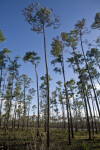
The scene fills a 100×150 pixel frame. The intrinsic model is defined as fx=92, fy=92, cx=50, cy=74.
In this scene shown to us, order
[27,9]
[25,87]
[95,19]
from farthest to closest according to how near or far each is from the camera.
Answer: [25,87]
[95,19]
[27,9]

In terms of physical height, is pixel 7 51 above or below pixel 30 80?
above

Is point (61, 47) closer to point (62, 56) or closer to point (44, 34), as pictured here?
point (62, 56)

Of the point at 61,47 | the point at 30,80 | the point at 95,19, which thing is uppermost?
the point at 95,19

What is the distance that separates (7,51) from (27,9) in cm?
841

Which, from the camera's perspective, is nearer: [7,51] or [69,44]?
[69,44]

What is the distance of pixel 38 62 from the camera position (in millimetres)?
18344

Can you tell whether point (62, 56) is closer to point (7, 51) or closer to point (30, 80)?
point (7, 51)

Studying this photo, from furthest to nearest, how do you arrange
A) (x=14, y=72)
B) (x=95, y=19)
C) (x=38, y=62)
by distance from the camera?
1. (x=14, y=72)
2. (x=38, y=62)
3. (x=95, y=19)

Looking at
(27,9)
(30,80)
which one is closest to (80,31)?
(27,9)

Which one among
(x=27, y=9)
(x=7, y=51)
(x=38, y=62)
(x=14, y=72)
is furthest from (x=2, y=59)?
(x=27, y=9)

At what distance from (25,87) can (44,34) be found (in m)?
19.6

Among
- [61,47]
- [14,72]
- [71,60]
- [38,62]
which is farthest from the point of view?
[14,72]

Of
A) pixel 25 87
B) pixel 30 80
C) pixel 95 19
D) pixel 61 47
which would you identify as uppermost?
pixel 95 19

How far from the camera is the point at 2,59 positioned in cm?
1639
